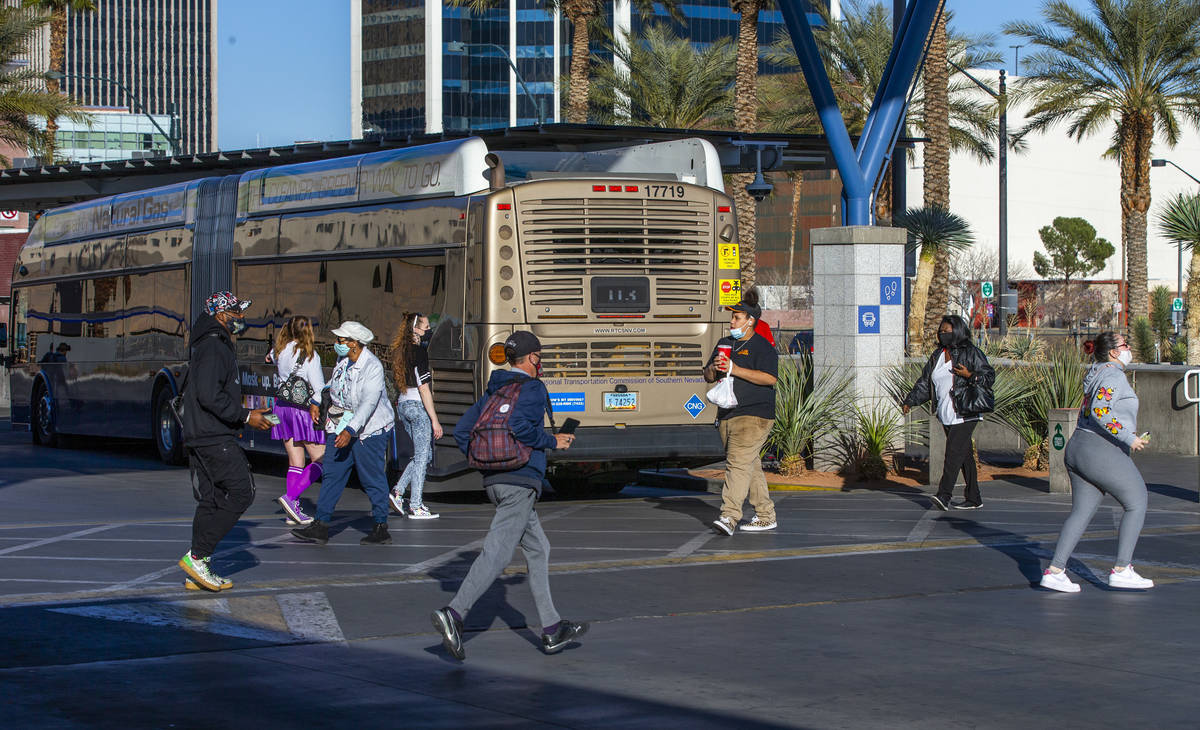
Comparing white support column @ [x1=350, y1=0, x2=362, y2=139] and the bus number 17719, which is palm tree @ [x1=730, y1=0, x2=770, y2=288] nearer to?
the bus number 17719

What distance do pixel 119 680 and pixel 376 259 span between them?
28.6 feet

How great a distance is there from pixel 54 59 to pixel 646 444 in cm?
3616

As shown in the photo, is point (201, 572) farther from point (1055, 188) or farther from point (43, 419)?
point (1055, 188)

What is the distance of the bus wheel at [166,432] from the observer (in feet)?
61.3

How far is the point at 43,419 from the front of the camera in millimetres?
22156

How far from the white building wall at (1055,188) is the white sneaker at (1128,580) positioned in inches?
4336

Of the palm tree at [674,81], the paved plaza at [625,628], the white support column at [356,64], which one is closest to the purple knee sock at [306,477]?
the paved plaza at [625,628]

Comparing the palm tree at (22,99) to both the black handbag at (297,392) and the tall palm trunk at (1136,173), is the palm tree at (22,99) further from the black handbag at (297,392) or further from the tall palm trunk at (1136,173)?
the black handbag at (297,392)

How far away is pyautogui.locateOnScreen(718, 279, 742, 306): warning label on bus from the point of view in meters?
14.7

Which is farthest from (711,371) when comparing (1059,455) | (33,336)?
(33,336)

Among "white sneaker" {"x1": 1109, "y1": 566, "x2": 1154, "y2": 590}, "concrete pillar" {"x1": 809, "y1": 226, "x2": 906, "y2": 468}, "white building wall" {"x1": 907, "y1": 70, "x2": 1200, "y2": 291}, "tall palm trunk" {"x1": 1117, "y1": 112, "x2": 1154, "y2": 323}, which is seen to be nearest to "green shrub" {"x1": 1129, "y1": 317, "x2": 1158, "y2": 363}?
"tall palm trunk" {"x1": 1117, "y1": 112, "x2": 1154, "y2": 323}

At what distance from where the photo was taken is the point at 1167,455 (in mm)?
18531

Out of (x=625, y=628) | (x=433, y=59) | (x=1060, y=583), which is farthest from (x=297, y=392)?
(x=433, y=59)

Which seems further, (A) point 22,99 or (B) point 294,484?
(A) point 22,99
